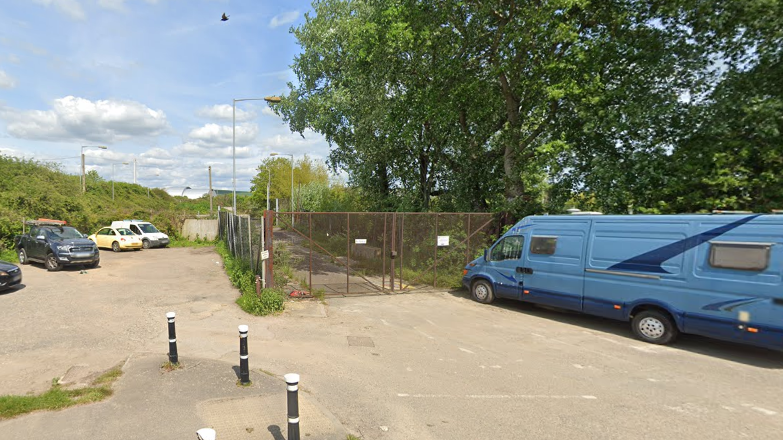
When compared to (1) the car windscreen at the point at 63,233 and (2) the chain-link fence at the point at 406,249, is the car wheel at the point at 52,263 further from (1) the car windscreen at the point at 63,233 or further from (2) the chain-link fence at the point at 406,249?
(2) the chain-link fence at the point at 406,249

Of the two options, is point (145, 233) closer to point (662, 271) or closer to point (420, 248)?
point (420, 248)

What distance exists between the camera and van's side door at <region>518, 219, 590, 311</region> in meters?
8.69

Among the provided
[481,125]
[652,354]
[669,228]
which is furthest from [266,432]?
[481,125]

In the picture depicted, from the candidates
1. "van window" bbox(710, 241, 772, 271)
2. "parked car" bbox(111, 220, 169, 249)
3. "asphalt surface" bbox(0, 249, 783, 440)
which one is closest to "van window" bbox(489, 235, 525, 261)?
"asphalt surface" bbox(0, 249, 783, 440)

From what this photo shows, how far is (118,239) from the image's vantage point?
68.5 ft

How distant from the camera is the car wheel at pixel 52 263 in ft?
45.8

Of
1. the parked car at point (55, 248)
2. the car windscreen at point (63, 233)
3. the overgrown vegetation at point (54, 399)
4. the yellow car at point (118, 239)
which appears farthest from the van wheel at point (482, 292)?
the yellow car at point (118, 239)

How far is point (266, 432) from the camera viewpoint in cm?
411

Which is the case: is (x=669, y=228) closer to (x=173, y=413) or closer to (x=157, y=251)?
(x=173, y=413)

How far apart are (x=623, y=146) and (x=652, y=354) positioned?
6.29m

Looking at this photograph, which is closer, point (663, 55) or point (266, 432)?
point (266, 432)

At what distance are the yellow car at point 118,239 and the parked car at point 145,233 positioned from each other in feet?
1.83

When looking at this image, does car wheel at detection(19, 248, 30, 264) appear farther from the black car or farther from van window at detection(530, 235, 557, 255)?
van window at detection(530, 235, 557, 255)

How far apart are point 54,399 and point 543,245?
9405 mm
